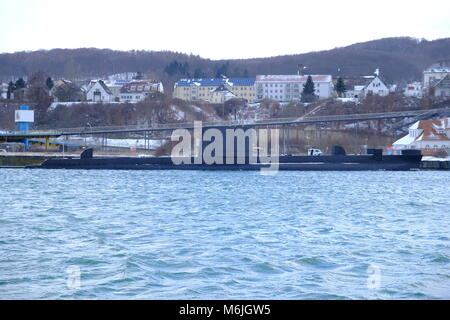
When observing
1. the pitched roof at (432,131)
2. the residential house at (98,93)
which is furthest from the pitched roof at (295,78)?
the pitched roof at (432,131)

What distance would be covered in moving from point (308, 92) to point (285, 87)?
1206 cm

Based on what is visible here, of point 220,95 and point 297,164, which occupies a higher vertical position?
point 220,95

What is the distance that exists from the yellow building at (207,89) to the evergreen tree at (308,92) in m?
14.9

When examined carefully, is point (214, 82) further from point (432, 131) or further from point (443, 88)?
point (432, 131)

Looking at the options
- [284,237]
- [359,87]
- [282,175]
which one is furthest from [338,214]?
[359,87]

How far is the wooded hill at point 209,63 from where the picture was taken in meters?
→ 159

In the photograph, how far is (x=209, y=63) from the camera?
173125mm


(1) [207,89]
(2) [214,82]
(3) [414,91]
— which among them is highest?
(2) [214,82]

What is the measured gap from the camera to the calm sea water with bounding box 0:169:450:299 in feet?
38.4

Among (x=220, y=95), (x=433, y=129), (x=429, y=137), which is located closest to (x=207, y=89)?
(x=220, y=95)

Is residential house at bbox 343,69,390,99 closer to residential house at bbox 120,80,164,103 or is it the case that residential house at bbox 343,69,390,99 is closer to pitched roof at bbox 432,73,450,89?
pitched roof at bbox 432,73,450,89

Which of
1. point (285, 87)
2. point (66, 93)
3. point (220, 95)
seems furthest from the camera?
point (285, 87)

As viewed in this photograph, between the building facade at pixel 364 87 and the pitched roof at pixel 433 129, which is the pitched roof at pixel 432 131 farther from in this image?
the building facade at pixel 364 87

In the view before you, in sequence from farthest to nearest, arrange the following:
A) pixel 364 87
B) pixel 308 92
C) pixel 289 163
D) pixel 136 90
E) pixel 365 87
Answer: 1. pixel 136 90
2. pixel 364 87
3. pixel 365 87
4. pixel 308 92
5. pixel 289 163
